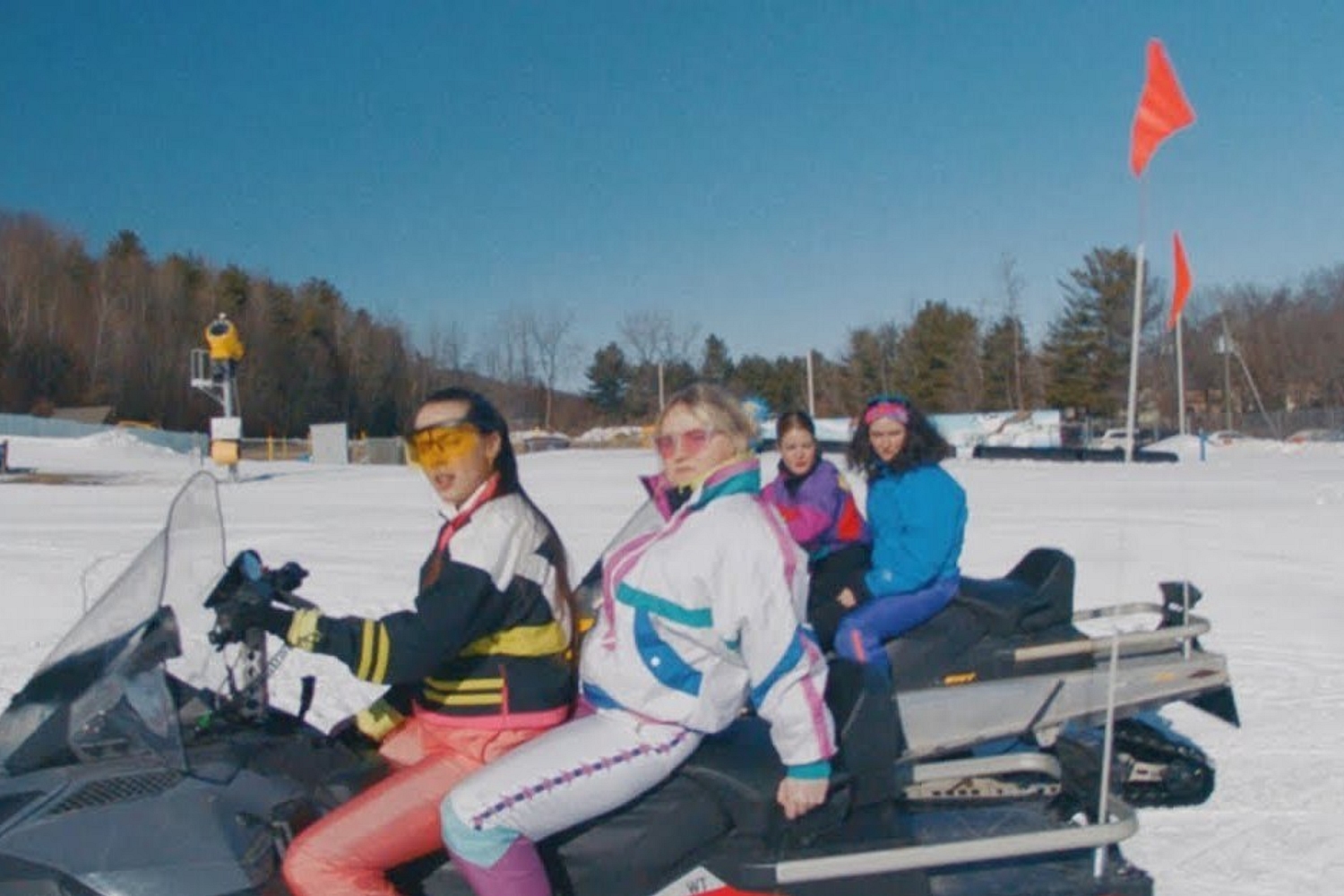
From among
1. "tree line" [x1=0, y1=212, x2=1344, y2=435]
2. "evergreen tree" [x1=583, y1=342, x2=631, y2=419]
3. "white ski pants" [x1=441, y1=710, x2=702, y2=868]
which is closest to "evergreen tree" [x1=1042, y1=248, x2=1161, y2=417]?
"tree line" [x1=0, y1=212, x2=1344, y2=435]

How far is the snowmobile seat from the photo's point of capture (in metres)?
4.45

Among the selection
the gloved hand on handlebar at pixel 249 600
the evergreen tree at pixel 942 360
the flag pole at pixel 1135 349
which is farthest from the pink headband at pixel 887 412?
the evergreen tree at pixel 942 360

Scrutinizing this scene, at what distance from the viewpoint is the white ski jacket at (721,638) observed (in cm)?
248

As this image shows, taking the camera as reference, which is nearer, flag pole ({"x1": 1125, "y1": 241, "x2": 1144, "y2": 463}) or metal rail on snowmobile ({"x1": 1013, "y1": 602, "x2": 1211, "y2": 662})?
flag pole ({"x1": 1125, "y1": 241, "x2": 1144, "y2": 463})

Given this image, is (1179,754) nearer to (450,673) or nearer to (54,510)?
(450,673)

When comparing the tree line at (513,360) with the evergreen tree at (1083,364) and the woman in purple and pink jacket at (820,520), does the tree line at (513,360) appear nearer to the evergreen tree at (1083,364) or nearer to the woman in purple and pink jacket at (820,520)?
the evergreen tree at (1083,364)

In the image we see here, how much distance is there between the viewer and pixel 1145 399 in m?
45.6

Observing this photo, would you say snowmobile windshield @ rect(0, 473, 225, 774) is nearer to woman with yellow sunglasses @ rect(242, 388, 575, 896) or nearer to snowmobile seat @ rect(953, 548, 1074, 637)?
woman with yellow sunglasses @ rect(242, 388, 575, 896)

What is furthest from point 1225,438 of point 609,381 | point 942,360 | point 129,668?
point 129,668

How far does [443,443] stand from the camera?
2.72 metres

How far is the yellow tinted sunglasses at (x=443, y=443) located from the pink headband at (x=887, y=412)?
2.53 metres

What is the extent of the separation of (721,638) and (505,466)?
2.26ft

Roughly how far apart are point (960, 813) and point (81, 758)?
222 cm

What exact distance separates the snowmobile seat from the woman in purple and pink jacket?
1.70 ft
